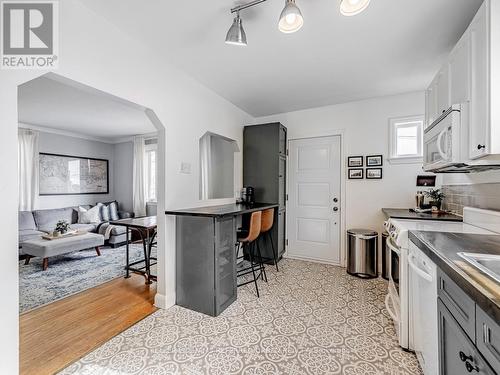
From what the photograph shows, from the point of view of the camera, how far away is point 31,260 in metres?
3.87

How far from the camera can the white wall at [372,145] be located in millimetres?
3240

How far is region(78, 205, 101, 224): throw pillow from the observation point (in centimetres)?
489

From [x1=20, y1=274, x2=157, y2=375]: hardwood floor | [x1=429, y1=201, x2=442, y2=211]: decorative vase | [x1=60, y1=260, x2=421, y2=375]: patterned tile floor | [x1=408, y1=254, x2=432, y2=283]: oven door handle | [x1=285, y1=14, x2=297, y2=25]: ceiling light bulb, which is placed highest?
[x1=285, y1=14, x2=297, y2=25]: ceiling light bulb

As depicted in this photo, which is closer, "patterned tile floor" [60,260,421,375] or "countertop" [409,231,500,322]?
"countertop" [409,231,500,322]

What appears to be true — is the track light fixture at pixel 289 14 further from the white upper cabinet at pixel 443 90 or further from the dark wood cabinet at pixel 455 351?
the dark wood cabinet at pixel 455 351

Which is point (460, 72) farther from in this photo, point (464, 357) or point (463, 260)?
point (464, 357)

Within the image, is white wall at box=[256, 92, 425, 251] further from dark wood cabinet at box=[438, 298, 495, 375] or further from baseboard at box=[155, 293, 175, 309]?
baseboard at box=[155, 293, 175, 309]

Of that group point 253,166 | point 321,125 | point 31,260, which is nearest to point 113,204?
point 31,260

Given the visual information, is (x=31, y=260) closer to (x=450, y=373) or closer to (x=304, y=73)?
(x=304, y=73)

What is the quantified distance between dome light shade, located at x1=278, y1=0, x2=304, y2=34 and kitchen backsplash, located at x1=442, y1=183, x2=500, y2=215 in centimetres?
192

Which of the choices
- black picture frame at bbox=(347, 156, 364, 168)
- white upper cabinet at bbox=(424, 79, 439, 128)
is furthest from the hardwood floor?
white upper cabinet at bbox=(424, 79, 439, 128)

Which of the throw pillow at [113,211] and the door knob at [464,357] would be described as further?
the throw pillow at [113,211]

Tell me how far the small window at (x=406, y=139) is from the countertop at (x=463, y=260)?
6.35 feet

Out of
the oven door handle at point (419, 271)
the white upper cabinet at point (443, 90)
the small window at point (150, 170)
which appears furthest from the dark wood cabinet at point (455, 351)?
the small window at point (150, 170)
